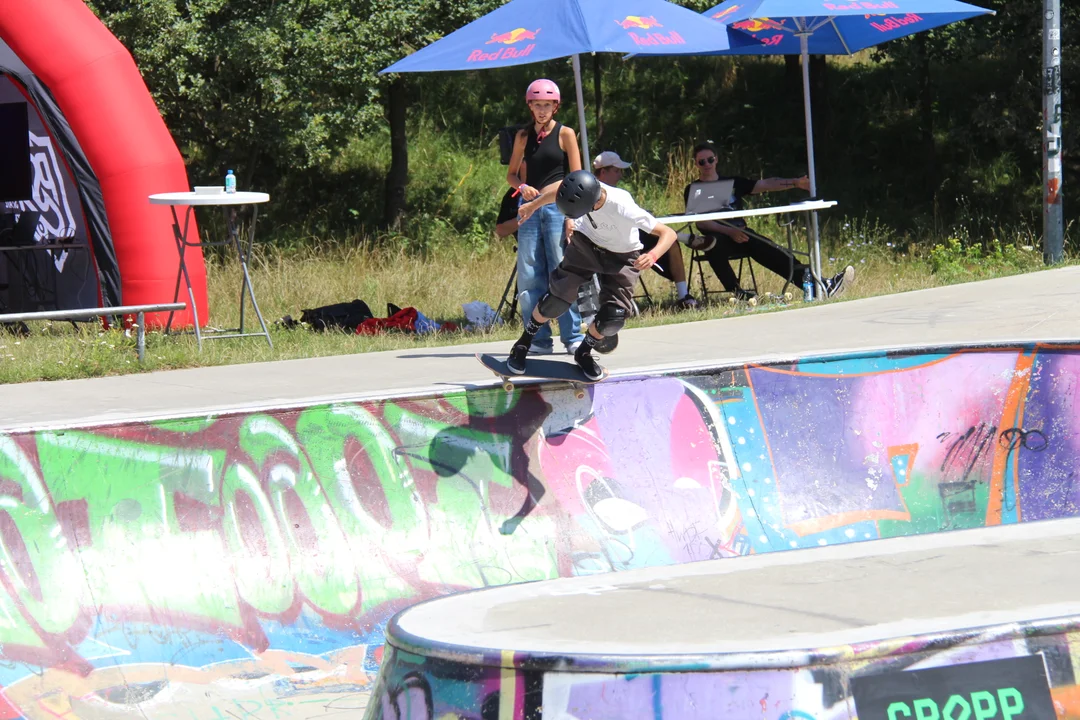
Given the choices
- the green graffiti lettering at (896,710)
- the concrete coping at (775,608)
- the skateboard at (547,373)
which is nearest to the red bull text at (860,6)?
the skateboard at (547,373)

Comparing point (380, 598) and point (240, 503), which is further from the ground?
point (240, 503)

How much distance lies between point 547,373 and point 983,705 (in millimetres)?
3437

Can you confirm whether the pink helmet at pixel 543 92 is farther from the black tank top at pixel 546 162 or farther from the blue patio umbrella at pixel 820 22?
the blue patio umbrella at pixel 820 22

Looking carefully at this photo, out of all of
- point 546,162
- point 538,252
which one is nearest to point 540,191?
point 546,162

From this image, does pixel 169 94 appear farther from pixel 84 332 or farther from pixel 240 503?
pixel 240 503

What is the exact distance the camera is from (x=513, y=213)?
953cm

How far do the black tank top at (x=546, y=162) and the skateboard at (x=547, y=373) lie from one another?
1.75 meters

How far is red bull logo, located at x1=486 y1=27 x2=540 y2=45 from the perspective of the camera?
9.32 metres

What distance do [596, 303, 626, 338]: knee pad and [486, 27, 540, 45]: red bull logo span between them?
3730mm

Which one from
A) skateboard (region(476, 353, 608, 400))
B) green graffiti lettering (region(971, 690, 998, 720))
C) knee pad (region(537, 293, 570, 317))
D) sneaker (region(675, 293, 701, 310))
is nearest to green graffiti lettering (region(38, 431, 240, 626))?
skateboard (region(476, 353, 608, 400))

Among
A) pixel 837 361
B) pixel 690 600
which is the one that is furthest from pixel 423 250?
pixel 690 600

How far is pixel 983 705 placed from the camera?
2723 millimetres

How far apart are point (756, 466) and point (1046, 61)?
7.71 metres

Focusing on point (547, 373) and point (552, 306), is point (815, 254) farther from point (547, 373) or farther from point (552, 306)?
point (547, 373)
